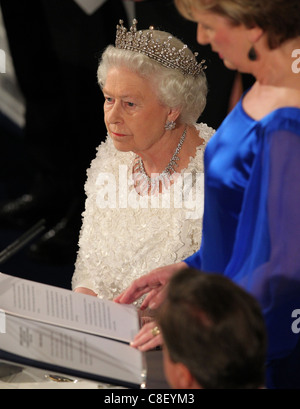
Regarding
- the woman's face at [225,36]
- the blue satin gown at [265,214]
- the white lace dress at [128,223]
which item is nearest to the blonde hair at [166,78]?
the white lace dress at [128,223]

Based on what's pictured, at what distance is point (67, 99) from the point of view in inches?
150

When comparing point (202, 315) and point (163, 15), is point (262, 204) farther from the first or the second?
point (163, 15)

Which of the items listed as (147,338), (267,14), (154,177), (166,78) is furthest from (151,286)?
(267,14)

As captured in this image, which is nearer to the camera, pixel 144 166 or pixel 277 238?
pixel 277 238

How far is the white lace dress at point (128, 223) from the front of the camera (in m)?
2.13

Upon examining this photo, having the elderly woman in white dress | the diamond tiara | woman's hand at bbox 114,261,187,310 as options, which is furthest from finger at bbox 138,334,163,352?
the diamond tiara

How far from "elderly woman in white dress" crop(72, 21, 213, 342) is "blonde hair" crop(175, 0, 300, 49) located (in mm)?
648

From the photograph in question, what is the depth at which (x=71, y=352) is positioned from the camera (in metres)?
1.47

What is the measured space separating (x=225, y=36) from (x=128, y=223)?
906 mm

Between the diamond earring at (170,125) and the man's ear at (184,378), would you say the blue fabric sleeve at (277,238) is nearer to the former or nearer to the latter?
the man's ear at (184,378)

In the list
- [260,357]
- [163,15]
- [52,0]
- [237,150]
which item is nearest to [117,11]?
[52,0]

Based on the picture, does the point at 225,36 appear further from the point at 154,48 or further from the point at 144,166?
the point at 144,166

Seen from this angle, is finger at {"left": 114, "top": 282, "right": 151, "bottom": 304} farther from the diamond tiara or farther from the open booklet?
the diamond tiara

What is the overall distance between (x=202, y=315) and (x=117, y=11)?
2240 millimetres
